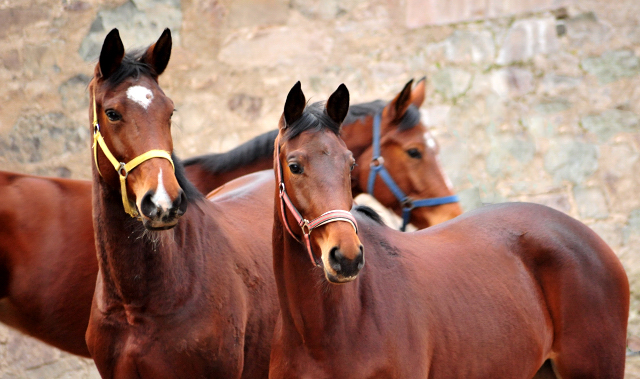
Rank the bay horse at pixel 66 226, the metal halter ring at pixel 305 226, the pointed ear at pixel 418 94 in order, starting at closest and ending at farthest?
the metal halter ring at pixel 305 226
the bay horse at pixel 66 226
the pointed ear at pixel 418 94

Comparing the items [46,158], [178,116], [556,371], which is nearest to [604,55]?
[556,371]

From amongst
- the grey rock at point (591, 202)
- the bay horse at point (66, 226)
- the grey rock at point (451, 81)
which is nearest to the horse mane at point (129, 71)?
the bay horse at point (66, 226)

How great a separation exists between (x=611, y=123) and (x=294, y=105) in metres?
3.39

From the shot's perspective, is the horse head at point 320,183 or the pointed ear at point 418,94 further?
the pointed ear at point 418,94

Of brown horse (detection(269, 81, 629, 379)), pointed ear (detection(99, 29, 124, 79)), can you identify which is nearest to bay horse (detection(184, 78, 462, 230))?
brown horse (detection(269, 81, 629, 379))

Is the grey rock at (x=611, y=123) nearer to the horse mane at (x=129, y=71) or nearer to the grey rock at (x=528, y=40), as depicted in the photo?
the grey rock at (x=528, y=40)

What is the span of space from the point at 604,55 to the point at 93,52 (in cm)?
390

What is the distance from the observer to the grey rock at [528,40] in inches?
199

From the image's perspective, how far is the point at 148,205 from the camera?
2309 mm

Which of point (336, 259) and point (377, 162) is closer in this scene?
point (336, 259)

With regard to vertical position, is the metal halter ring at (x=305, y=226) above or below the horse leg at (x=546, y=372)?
above

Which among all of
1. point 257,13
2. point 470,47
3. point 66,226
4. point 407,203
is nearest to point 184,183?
point 66,226

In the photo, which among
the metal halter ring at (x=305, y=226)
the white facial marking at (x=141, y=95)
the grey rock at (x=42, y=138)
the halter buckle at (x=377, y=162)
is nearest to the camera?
the metal halter ring at (x=305, y=226)

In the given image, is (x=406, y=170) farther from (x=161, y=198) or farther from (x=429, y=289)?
(x=161, y=198)
